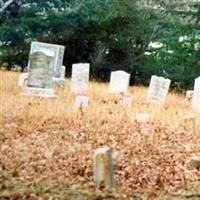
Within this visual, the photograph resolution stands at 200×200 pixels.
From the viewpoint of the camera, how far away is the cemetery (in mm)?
7000

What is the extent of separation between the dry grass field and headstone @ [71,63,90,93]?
5.09 feet

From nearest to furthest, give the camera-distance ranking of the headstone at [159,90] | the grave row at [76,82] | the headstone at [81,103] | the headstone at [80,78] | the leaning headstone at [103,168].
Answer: the leaning headstone at [103,168], the headstone at [81,103], the grave row at [76,82], the headstone at [159,90], the headstone at [80,78]

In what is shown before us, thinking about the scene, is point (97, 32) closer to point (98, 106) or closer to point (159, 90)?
point (159, 90)

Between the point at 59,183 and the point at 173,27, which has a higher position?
the point at 173,27

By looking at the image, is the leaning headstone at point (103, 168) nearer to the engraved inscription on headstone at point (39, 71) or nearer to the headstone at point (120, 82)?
the engraved inscription on headstone at point (39, 71)

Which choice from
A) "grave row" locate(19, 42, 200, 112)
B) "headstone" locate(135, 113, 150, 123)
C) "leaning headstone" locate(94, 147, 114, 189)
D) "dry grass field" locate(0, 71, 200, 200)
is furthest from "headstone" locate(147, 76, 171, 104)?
"leaning headstone" locate(94, 147, 114, 189)

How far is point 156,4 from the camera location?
24.2 m

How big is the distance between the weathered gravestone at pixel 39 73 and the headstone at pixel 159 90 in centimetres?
256

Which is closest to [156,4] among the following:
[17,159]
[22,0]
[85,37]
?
[85,37]

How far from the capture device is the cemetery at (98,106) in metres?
7.00

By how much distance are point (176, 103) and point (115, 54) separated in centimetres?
895

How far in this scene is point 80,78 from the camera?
1523 centimetres

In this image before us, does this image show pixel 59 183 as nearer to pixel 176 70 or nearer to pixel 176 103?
pixel 176 103

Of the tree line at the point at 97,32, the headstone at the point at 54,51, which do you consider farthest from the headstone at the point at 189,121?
the tree line at the point at 97,32
